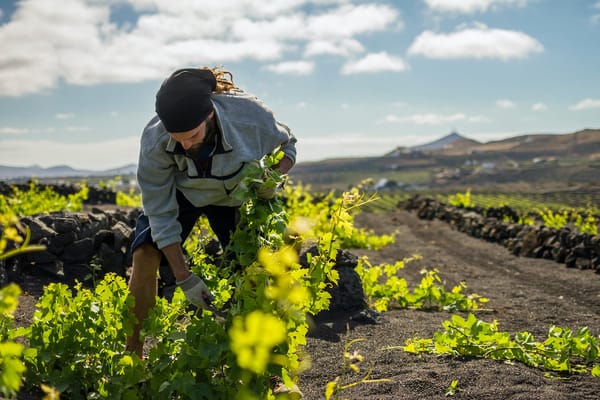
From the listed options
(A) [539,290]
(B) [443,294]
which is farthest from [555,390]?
(A) [539,290]

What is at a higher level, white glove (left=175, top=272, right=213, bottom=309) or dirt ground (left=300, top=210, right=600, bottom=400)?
white glove (left=175, top=272, right=213, bottom=309)

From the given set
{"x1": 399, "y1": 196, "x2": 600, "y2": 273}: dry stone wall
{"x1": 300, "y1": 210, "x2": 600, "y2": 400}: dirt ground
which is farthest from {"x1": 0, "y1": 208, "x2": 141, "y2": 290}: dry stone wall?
{"x1": 399, "y1": 196, "x2": 600, "y2": 273}: dry stone wall

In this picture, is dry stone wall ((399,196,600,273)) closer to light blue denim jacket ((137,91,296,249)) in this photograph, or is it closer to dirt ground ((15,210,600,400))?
dirt ground ((15,210,600,400))

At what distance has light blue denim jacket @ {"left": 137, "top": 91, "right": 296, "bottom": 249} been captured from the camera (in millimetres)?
3115

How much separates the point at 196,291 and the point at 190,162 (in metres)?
0.69

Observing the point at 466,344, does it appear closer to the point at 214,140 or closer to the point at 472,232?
the point at 214,140

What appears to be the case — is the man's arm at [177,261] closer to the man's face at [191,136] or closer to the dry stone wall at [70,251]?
the man's face at [191,136]

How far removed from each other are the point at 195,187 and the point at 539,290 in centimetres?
589

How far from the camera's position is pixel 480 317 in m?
5.93

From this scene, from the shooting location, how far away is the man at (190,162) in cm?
292

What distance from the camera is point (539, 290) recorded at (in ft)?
25.5

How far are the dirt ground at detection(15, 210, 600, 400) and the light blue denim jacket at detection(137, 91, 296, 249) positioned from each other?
114cm

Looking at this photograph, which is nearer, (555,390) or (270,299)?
(270,299)

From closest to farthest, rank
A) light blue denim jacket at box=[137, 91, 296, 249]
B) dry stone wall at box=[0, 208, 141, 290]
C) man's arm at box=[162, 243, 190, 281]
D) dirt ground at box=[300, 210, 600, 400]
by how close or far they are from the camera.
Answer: man's arm at box=[162, 243, 190, 281] → light blue denim jacket at box=[137, 91, 296, 249] → dirt ground at box=[300, 210, 600, 400] → dry stone wall at box=[0, 208, 141, 290]
